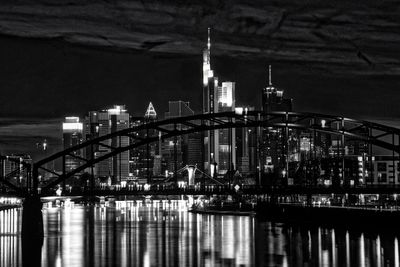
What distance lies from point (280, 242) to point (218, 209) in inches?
3401

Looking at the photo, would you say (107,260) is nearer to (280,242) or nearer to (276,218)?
(280,242)

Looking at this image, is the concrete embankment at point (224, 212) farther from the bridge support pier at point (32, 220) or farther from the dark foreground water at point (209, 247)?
the bridge support pier at point (32, 220)

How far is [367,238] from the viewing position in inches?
3265

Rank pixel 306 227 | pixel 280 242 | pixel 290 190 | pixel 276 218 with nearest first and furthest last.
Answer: pixel 280 242
pixel 290 190
pixel 306 227
pixel 276 218

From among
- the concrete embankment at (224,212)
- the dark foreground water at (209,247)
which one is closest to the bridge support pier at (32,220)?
the dark foreground water at (209,247)

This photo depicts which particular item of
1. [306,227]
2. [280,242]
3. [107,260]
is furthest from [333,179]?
[107,260]

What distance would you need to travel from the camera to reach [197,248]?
7519 centimetres

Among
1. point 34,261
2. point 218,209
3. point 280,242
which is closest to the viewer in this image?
point 34,261

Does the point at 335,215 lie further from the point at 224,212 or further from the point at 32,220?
the point at 224,212

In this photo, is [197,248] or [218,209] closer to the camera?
[197,248]

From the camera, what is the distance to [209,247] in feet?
250

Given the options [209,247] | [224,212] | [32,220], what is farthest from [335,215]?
[224,212]

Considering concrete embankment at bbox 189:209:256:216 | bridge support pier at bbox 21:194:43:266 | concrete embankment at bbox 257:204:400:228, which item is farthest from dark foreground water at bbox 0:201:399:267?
concrete embankment at bbox 189:209:256:216

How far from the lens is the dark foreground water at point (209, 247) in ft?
208
